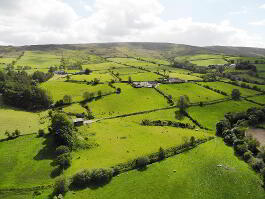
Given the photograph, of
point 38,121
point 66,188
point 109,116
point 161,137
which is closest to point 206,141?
point 161,137

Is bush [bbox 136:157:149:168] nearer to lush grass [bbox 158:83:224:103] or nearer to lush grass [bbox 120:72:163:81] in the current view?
lush grass [bbox 158:83:224:103]

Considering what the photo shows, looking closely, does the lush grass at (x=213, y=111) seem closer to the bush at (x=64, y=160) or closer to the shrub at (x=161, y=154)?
the shrub at (x=161, y=154)

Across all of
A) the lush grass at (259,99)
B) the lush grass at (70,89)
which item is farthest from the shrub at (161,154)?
the lush grass at (259,99)

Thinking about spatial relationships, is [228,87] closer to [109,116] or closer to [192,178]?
[109,116]

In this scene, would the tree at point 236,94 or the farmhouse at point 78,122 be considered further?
the tree at point 236,94

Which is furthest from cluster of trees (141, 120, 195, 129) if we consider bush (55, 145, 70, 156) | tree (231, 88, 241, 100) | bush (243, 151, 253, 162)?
tree (231, 88, 241, 100)
